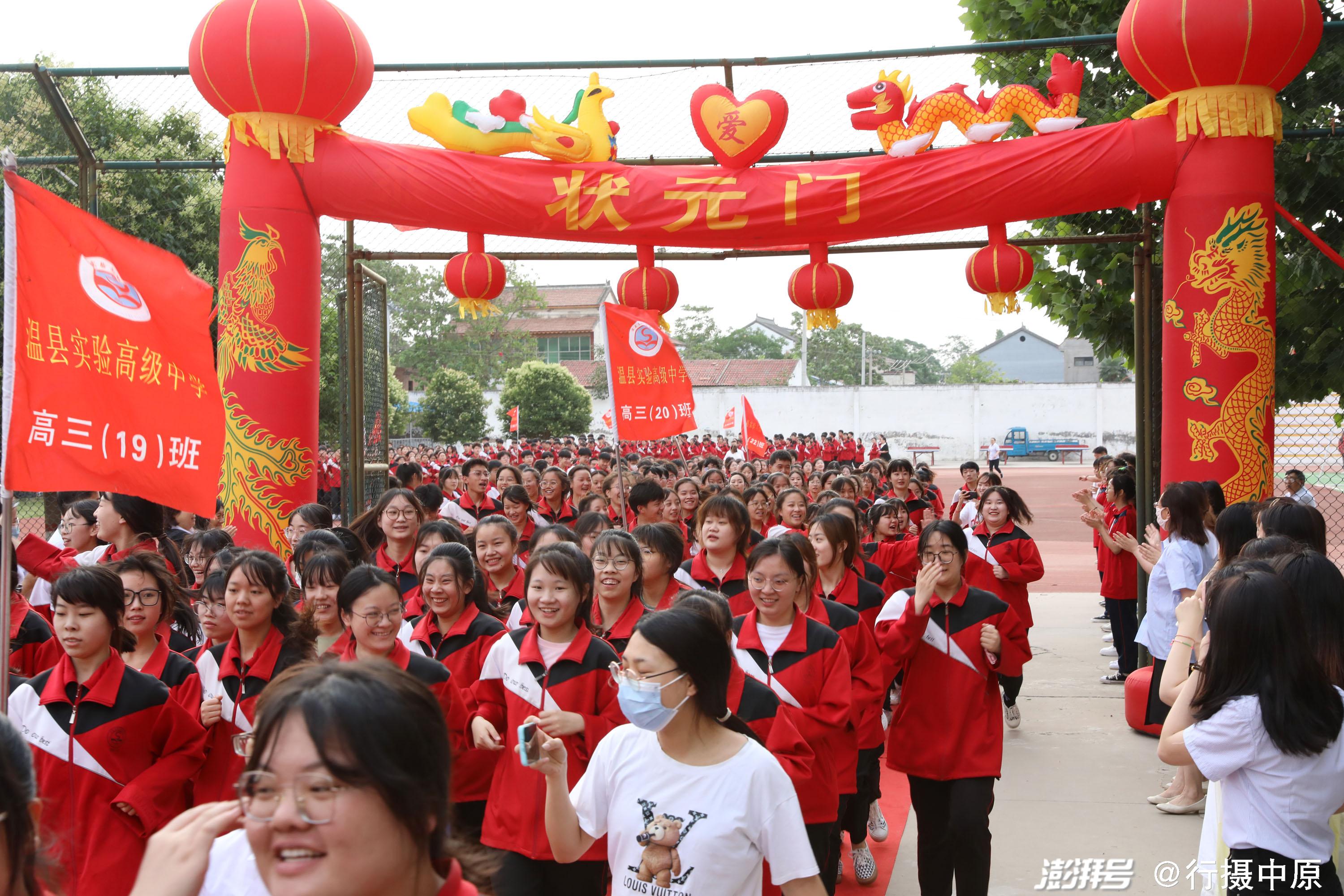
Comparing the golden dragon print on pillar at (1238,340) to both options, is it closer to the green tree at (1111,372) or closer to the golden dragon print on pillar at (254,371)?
the golden dragon print on pillar at (254,371)

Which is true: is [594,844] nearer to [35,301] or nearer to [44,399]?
[44,399]

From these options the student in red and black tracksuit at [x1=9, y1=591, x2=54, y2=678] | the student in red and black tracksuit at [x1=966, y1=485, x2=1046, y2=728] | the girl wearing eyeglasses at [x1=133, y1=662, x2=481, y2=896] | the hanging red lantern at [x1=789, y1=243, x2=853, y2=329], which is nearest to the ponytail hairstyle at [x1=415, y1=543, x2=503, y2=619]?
the student in red and black tracksuit at [x1=9, y1=591, x2=54, y2=678]

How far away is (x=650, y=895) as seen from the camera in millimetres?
2357

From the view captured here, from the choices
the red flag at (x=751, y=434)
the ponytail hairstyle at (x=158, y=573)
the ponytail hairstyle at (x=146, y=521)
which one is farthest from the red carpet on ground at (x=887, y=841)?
the red flag at (x=751, y=434)

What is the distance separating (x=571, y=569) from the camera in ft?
11.8

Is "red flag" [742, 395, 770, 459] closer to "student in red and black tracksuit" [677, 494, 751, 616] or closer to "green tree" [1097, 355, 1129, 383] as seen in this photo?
"student in red and black tracksuit" [677, 494, 751, 616]

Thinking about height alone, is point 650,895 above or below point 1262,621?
below

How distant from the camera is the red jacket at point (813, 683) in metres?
3.61

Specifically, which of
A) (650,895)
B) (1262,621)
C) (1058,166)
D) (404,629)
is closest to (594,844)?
(650,895)

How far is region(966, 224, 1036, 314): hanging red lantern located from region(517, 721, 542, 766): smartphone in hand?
19.4 ft

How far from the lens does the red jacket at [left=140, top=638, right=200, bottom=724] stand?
3.57m

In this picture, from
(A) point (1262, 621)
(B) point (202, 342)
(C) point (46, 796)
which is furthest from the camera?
(B) point (202, 342)

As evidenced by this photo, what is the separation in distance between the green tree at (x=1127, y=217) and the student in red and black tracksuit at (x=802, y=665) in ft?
17.7

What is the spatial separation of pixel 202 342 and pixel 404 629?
129 centimetres
